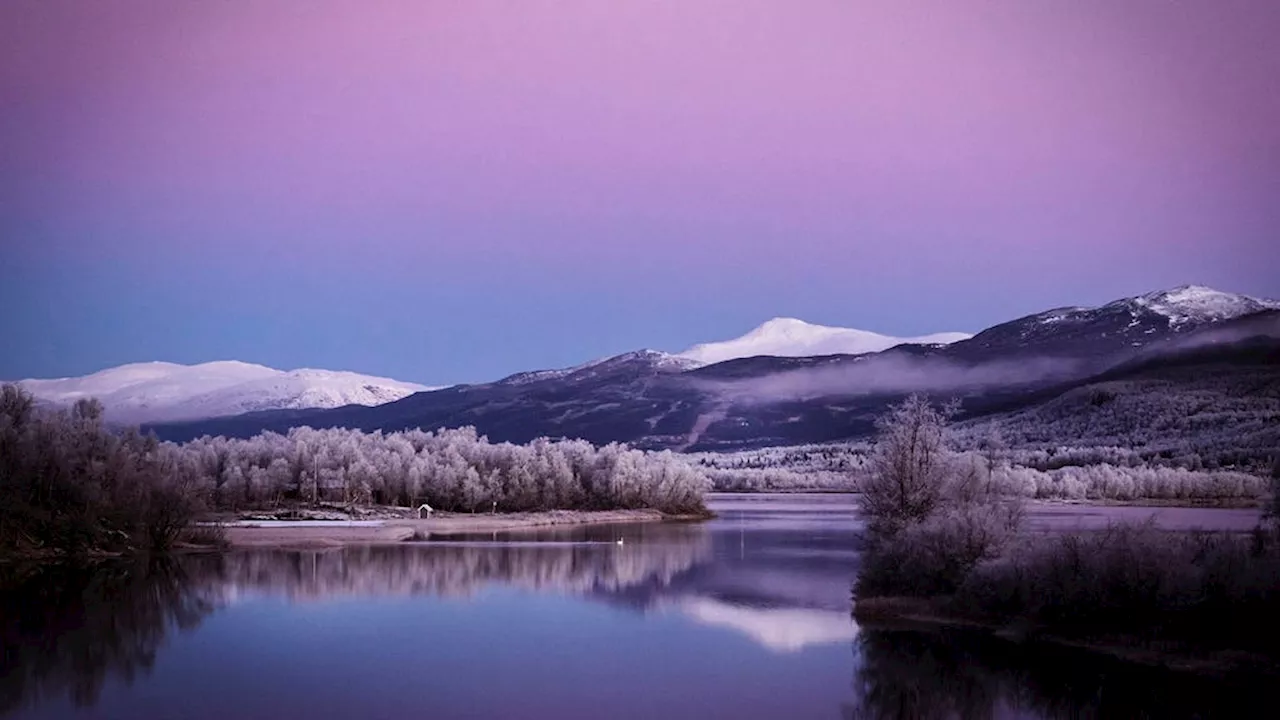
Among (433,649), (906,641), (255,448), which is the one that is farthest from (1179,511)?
(255,448)

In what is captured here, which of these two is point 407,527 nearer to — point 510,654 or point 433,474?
point 433,474

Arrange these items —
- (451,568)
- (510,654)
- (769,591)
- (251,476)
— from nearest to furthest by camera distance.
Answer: (510,654)
(769,591)
(451,568)
(251,476)

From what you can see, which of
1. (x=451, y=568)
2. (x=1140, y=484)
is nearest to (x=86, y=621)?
(x=451, y=568)

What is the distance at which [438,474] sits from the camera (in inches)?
4471

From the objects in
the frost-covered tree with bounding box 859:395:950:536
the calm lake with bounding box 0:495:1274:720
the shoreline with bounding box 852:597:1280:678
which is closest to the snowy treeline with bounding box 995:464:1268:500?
the frost-covered tree with bounding box 859:395:950:536

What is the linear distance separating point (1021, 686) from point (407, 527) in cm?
6622

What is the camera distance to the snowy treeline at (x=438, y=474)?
107625mm

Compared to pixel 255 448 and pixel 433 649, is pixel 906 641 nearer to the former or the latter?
pixel 433 649

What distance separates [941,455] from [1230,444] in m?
110

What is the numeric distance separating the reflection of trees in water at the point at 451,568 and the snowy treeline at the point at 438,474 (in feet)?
132

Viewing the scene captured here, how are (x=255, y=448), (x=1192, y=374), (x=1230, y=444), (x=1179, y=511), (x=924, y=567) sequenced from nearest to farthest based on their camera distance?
(x=924, y=567)
(x=1179, y=511)
(x=255, y=448)
(x=1230, y=444)
(x=1192, y=374)

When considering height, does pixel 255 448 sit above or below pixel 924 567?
above

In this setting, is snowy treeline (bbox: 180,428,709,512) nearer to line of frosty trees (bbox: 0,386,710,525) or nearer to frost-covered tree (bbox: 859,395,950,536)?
line of frosty trees (bbox: 0,386,710,525)

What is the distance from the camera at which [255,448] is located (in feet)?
380
